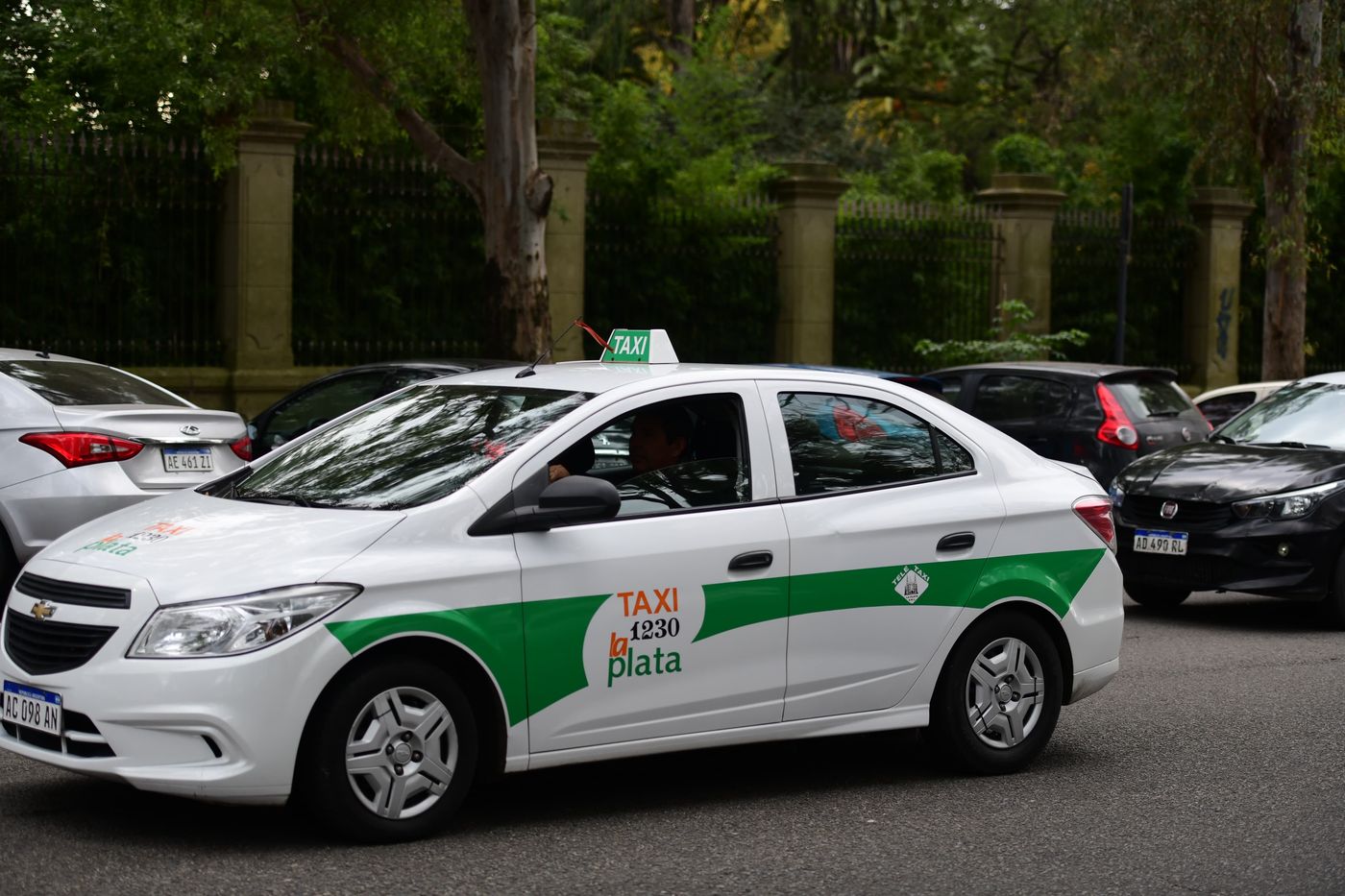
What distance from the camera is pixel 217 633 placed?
17.2 feet

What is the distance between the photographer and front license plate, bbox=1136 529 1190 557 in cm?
1105

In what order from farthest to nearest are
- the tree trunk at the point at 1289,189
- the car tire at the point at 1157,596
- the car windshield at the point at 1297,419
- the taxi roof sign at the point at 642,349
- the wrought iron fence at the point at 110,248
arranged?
the tree trunk at the point at 1289,189
the wrought iron fence at the point at 110,248
the car tire at the point at 1157,596
the car windshield at the point at 1297,419
the taxi roof sign at the point at 642,349

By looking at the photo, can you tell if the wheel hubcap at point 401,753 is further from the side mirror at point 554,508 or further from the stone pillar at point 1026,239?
the stone pillar at point 1026,239

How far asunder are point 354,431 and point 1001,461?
2.55 metres

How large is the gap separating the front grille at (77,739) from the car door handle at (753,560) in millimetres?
2152

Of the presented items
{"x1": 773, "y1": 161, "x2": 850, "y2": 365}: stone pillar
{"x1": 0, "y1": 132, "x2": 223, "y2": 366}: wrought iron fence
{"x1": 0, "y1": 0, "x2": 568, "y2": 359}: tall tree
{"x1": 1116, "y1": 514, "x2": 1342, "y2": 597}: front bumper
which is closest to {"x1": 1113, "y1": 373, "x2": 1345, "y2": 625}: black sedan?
{"x1": 1116, "y1": 514, "x2": 1342, "y2": 597}: front bumper

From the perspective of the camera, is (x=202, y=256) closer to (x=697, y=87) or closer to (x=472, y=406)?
(x=697, y=87)

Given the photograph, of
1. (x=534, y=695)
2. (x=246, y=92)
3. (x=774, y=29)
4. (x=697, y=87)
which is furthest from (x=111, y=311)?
(x=774, y=29)

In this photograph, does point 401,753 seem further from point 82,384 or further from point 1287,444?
point 1287,444

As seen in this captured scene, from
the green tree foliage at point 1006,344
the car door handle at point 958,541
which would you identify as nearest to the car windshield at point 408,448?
the car door handle at point 958,541

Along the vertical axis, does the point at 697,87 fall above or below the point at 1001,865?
above

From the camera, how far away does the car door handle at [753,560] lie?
6.13 m

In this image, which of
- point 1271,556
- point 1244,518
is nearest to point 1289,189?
point 1244,518

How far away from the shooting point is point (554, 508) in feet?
18.8
